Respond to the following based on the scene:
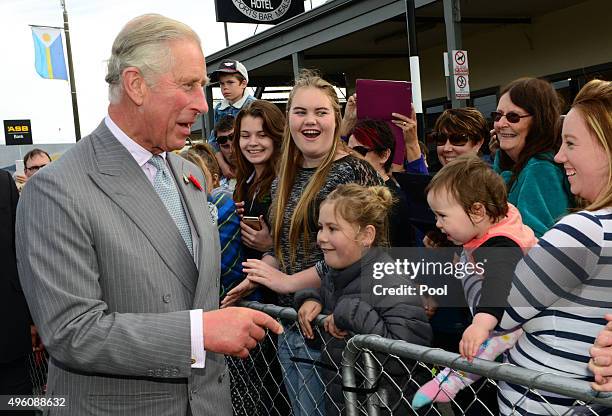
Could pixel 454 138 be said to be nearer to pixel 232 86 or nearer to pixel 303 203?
pixel 303 203

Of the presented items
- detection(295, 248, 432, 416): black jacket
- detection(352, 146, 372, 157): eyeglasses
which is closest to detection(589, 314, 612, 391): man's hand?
detection(295, 248, 432, 416): black jacket

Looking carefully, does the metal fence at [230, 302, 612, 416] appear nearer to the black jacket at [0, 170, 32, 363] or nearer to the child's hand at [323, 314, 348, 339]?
the child's hand at [323, 314, 348, 339]

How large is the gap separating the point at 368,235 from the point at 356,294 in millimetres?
307

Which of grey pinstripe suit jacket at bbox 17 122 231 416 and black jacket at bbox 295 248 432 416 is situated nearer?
grey pinstripe suit jacket at bbox 17 122 231 416

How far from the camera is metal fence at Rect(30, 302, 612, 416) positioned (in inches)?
67.3

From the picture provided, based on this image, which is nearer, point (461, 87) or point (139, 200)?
point (139, 200)

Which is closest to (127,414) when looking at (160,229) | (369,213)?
(160,229)

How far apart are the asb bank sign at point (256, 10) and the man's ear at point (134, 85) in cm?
1567

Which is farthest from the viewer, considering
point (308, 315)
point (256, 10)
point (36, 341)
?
point (256, 10)

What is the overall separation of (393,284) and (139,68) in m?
1.26

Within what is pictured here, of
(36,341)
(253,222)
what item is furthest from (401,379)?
(36,341)

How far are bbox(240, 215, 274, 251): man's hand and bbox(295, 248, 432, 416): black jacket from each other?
776 millimetres

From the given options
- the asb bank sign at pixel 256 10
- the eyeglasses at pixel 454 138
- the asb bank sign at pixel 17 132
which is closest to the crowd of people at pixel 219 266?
the eyeglasses at pixel 454 138

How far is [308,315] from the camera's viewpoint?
105 inches
